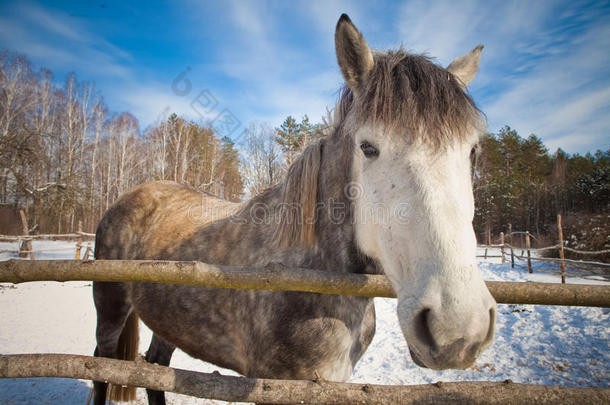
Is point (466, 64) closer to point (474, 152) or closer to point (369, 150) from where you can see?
point (474, 152)

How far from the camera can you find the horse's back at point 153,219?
2750mm

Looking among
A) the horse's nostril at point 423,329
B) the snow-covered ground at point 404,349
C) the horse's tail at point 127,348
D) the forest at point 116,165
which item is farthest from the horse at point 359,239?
the forest at point 116,165

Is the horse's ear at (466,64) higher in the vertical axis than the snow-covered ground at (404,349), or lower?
higher

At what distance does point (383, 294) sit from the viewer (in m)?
1.32

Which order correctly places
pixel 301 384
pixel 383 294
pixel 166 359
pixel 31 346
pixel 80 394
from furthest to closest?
pixel 31 346, pixel 80 394, pixel 166 359, pixel 383 294, pixel 301 384

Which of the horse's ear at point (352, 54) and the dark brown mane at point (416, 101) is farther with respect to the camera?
the horse's ear at point (352, 54)

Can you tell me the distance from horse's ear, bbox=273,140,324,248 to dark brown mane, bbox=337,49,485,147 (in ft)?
1.53

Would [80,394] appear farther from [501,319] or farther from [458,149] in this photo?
[501,319]

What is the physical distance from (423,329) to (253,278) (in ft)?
2.31

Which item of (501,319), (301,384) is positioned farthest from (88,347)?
(501,319)

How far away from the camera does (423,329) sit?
3.35ft

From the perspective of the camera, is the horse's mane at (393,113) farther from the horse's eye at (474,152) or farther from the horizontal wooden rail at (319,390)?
the horizontal wooden rail at (319,390)

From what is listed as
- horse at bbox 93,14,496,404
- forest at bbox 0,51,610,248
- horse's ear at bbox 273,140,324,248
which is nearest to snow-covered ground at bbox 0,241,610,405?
horse at bbox 93,14,496,404

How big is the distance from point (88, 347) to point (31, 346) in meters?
0.92
